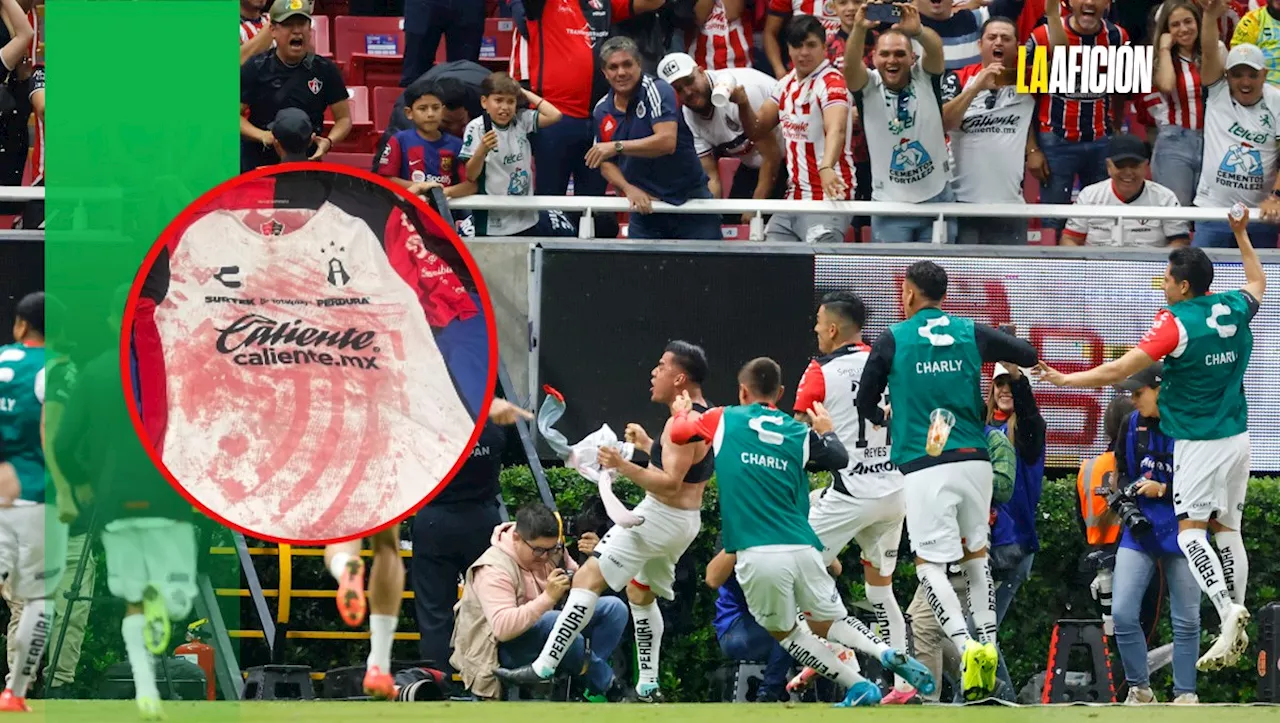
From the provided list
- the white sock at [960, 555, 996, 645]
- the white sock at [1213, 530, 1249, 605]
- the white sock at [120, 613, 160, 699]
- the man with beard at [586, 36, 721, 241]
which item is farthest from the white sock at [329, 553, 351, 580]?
the man with beard at [586, 36, 721, 241]

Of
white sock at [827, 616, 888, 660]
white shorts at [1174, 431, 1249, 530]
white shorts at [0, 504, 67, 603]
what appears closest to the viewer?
white shorts at [0, 504, 67, 603]

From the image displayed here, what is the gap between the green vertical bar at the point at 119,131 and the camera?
640 cm

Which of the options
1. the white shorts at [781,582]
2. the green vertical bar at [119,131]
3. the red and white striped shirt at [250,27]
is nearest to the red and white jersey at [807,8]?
the red and white striped shirt at [250,27]

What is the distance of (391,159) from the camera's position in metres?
12.8

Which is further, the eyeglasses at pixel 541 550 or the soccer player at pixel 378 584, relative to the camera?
the eyeglasses at pixel 541 550

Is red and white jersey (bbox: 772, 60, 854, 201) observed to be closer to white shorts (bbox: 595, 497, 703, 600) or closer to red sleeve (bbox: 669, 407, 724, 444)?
red sleeve (bbox: 669, 407, 724, 444)

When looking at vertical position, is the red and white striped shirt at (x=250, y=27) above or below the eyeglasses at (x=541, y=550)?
above

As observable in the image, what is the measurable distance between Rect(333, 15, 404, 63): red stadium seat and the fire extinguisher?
9.13 metres

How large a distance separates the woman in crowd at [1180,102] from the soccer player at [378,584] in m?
6.95

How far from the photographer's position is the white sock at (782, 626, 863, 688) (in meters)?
10.2

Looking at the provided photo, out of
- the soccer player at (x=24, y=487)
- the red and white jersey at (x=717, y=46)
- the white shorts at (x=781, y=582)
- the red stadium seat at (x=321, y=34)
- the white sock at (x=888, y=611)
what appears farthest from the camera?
the red stadium seat at (x=321, y=34)

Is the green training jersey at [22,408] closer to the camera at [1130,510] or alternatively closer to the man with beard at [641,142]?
the man with beard at [641,142]

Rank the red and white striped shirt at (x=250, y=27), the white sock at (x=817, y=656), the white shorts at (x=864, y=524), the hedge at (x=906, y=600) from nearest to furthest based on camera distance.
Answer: the white sock at (x=817, y=656), the white shorts at (x=864, y=524), the hedge at (x=906, y=600), the red and white striped shirt at (x=250, y=27)

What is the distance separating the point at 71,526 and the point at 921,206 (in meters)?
7.21
